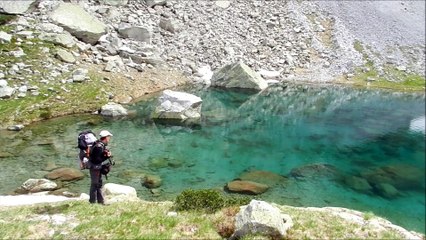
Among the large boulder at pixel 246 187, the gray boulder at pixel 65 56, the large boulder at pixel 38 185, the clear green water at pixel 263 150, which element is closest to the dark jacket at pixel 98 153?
the clear green water at pixel 263 150

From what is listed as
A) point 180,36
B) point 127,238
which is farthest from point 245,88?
point 127,238

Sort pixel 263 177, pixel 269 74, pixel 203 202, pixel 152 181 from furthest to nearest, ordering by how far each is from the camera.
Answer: pixel 269 74 → pixel 263 177 → pixel 152 181 → pixel 203 202

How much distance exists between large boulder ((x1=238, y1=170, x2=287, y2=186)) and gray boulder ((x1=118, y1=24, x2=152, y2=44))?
39.7 meters

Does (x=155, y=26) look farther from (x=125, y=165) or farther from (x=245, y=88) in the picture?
(x=125, y=165)

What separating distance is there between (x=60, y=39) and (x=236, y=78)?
25461 mm

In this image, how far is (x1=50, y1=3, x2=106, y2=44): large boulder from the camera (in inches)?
2327

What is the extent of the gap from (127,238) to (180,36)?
61.1 metres

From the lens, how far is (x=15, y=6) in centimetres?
5894

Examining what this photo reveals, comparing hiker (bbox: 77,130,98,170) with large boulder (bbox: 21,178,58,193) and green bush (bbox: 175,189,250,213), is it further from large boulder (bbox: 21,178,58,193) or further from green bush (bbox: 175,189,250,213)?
large boulder (bbox: 21,178,58,193)

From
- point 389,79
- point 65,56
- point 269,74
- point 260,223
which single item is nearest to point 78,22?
point 65,56

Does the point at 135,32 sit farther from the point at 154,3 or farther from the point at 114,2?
the point at 154,3

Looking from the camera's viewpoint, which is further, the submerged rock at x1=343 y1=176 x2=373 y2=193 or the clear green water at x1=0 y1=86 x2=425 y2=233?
the submerged rock at x1=343 y1=176 x2=373 y2=193

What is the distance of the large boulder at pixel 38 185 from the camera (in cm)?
2620

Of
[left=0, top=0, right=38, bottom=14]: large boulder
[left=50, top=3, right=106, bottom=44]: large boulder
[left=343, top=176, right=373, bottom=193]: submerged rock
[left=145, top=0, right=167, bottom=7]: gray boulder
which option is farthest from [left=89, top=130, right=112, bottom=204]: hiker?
[left=145, top=0, right=167, bottom=7]: gray boulder
